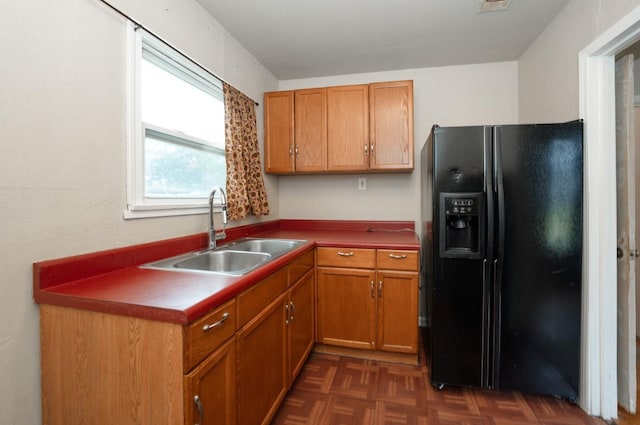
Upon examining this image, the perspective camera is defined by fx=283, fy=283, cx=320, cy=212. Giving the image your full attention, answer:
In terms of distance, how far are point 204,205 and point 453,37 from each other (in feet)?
7.01

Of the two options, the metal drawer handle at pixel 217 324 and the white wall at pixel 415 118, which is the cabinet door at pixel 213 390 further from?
the white wall at pixel 415 118

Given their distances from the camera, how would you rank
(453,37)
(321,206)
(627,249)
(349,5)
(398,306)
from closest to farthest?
(627,249)
(349,5)
(398,306)
(453,37)
(321,206)

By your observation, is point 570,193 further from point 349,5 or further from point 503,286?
point 349,5

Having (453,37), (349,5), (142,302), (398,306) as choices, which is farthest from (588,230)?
(142,302)

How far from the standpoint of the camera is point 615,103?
1.56 meters

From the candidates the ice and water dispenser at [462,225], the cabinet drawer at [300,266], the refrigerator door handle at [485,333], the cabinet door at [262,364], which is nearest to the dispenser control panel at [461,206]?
the ice and water dispenser at [462,225]

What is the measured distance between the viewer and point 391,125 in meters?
2.31

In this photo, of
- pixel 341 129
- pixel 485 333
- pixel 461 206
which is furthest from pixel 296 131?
pixel 485 333

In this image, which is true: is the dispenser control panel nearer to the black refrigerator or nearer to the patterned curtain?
the black refrigerator

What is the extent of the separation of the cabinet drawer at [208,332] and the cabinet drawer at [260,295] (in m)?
0.06

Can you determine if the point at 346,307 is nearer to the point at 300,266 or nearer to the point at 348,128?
the point at 300,266

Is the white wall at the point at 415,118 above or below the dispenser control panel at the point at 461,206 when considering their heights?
above

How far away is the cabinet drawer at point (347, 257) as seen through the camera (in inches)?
77.8

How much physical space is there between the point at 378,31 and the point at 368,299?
1894 millimetres
